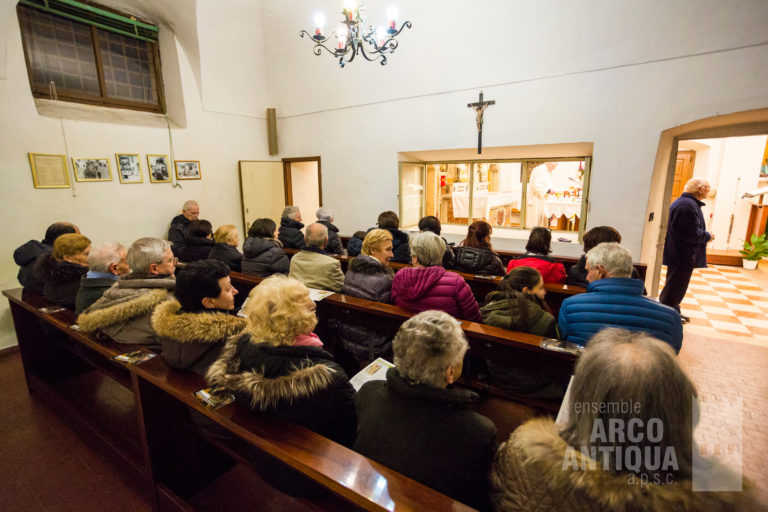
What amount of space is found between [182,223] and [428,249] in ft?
13.5

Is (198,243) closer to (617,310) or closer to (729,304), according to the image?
(617,310)

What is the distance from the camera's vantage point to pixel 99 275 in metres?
2.30

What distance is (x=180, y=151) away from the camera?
17.5ft

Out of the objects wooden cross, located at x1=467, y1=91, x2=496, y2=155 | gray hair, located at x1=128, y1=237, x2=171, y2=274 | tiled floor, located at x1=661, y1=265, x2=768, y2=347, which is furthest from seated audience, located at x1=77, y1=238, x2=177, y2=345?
tiled floor, located at x1=661, y1=265, x2=768, y2=347

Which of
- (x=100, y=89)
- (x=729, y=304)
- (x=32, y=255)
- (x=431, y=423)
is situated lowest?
(x=729, y=304)

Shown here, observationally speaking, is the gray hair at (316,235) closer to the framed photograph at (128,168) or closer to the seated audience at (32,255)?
the seated audience at (32,255)

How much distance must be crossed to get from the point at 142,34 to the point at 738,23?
687 centimetres

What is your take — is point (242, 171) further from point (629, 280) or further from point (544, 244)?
point (629, 280)

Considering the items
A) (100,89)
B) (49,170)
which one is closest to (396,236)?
(49,170)

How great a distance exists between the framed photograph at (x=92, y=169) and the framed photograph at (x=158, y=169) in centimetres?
49

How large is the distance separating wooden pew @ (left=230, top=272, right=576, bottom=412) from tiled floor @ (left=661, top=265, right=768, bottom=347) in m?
→ 3.13

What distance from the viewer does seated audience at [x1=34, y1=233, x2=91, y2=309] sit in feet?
8.46

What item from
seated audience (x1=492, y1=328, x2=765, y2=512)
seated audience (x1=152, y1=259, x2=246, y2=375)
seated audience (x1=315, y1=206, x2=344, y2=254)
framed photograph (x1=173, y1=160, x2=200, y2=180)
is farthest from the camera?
framed photograph (x1=173, y1=160, x2=200, y2=180)

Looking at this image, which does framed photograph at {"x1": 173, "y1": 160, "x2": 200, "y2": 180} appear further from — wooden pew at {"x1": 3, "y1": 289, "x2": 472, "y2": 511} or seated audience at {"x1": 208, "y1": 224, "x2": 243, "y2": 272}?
wooden pew at {"x1": 3, "y1": 289, "x2": 472, "y2": 511}
